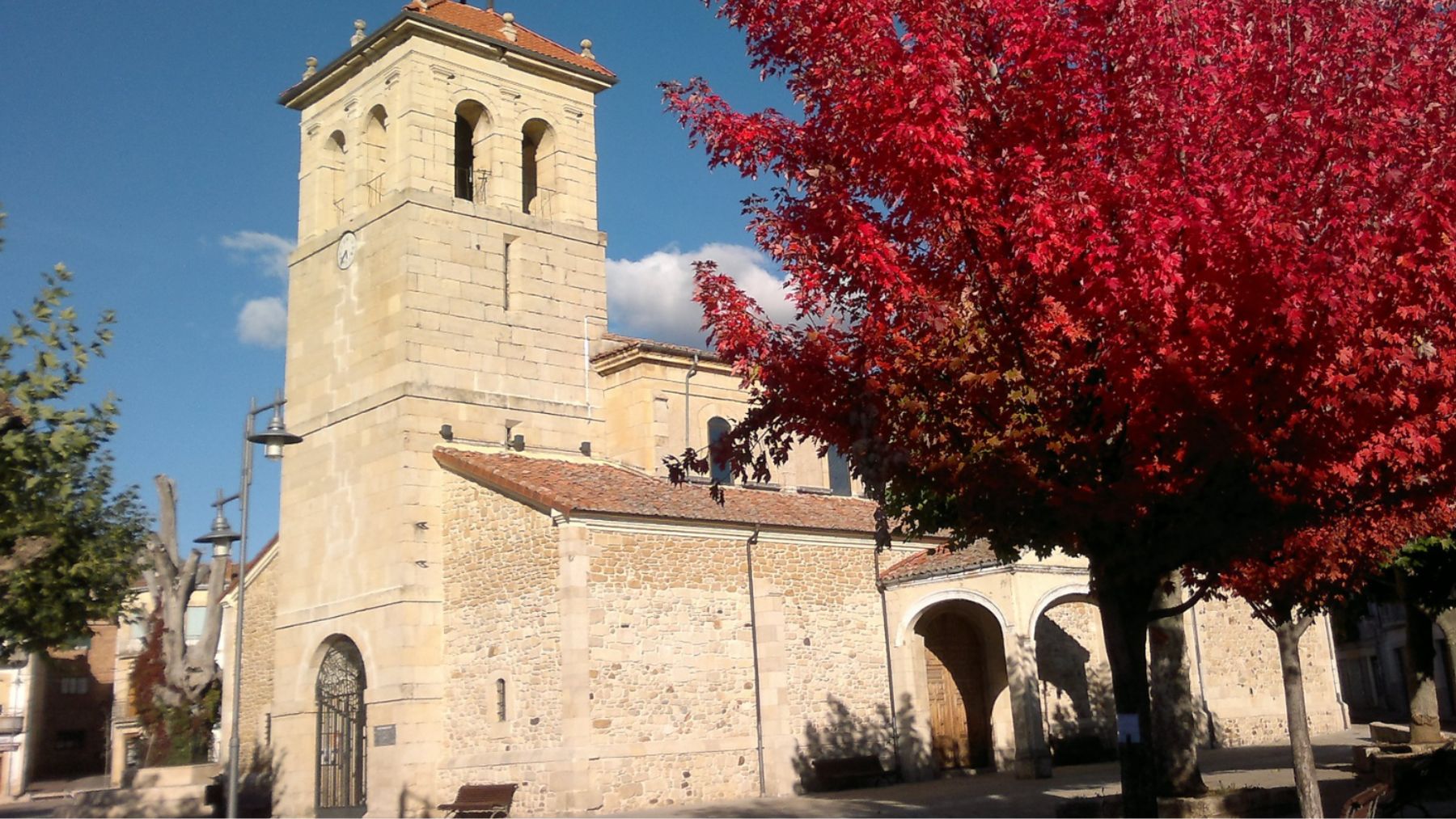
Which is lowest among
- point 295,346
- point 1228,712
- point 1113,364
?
point 1228,712

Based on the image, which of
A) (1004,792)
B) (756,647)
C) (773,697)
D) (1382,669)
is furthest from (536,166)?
(1382,669)

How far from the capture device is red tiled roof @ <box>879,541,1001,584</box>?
24.1m

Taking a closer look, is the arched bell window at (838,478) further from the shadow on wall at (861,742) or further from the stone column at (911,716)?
the shadow on wall at (861,742)

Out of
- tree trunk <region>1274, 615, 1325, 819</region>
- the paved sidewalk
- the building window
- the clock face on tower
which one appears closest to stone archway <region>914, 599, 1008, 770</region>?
the paved sidewalk

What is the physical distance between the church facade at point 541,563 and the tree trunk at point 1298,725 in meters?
7.56

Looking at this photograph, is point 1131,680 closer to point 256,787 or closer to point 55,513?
point 55,513

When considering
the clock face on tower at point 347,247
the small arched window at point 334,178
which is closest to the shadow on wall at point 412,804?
the clock face on tower at point 347,247

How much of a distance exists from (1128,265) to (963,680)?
63.8 ft

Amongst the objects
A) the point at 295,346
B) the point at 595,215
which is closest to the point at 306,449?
the point at 295,346

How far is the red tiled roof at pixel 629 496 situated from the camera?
21.8 metres

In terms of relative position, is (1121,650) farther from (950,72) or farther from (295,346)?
(295,346)

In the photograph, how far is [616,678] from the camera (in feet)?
68.8

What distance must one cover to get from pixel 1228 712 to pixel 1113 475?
881 inches

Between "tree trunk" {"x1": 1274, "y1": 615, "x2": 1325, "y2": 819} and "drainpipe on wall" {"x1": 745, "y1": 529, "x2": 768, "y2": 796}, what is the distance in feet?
30.9
